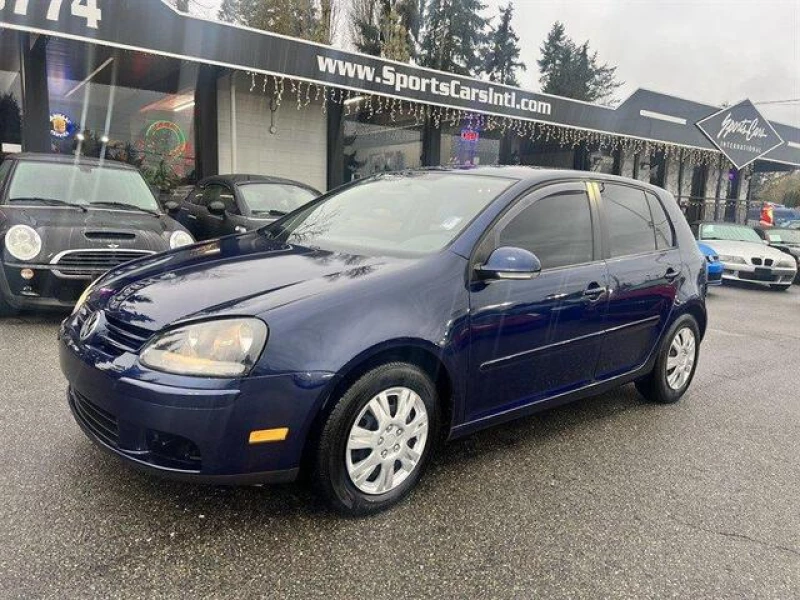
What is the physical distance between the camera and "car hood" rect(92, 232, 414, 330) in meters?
2.52

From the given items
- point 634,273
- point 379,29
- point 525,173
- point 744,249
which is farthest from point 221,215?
point 379,29

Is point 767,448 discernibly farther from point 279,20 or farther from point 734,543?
point 279,20

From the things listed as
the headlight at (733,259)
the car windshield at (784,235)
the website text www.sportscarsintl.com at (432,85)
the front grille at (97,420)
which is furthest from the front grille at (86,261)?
the car windshield at (784,235)

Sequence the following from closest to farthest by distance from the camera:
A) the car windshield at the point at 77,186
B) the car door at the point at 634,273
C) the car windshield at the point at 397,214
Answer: the car windshield at the point at 397,214 < the car door at the point at 634,273 < the car windshield at the point at 77,186

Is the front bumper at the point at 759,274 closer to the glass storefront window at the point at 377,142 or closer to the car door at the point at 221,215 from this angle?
the glass storefront window at the point at 377,142

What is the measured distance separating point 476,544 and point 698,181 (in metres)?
24.4

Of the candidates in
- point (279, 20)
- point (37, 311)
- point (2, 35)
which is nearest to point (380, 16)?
point (279, 20)

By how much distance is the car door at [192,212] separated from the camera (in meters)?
8.70

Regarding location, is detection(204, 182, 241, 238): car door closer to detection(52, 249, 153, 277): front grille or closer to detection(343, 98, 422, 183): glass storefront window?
detection(52, 249, 153, 277): front grille

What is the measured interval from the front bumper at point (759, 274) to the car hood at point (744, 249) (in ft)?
0.71

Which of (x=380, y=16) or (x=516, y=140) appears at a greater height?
(x=380, y=16)

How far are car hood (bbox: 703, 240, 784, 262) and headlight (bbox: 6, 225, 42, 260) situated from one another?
11.4 metres

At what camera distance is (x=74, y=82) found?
→ 10812 mm

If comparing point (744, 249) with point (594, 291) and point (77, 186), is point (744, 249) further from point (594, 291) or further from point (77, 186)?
point (77, 186)
